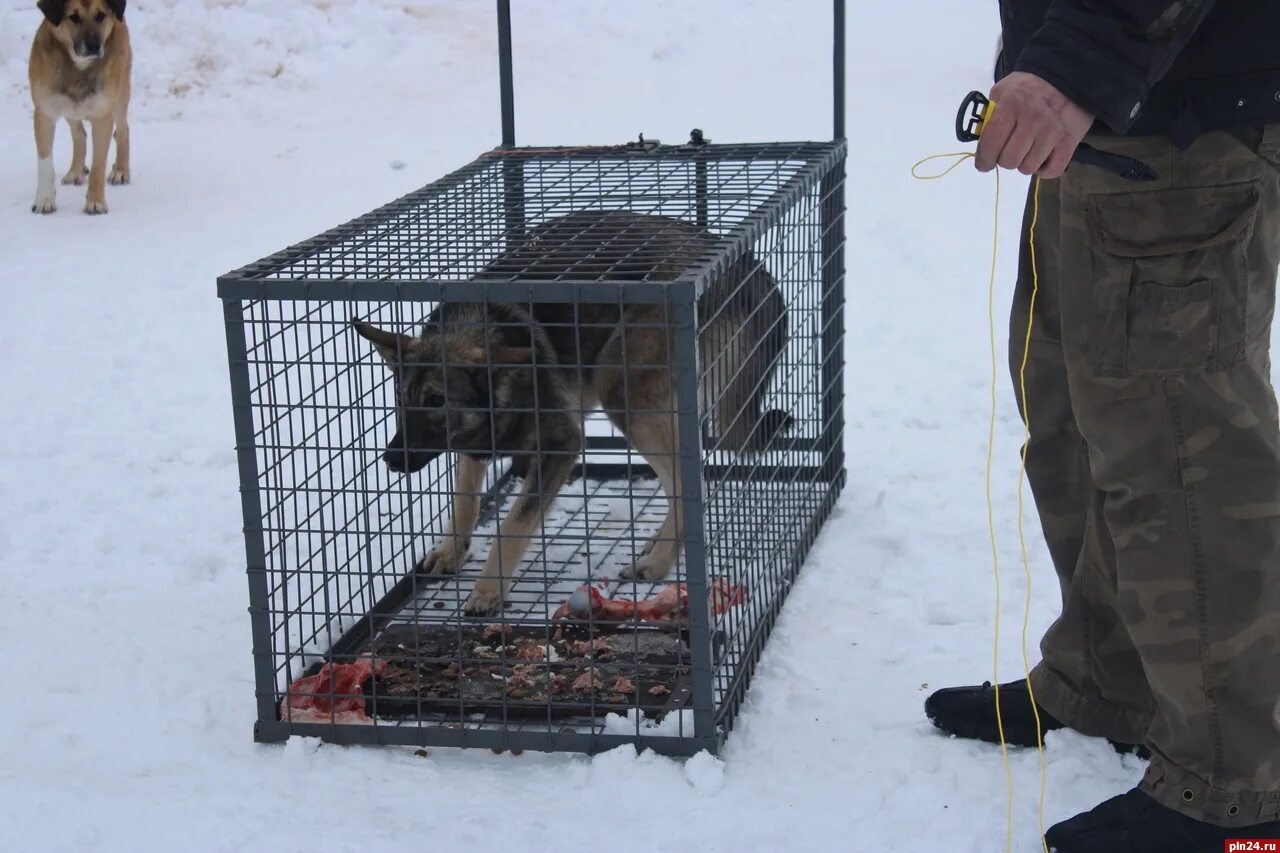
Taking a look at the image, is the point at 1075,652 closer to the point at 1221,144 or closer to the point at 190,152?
the point at 1221,144

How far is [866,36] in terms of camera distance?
12.8m

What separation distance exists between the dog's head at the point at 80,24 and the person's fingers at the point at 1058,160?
7.85m

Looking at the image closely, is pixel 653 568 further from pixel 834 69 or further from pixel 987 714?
pixel 834 69

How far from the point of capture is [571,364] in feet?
11.2

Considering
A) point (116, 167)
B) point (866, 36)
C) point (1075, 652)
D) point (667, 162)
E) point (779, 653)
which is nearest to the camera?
point (1075, 652)

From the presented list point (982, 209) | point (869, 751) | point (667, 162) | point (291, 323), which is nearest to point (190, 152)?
point (982, 209)

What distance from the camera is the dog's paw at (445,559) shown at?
13.7 feet

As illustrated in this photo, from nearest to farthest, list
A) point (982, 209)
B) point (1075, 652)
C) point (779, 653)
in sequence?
point (1075, 652) < point (779, 653) < point (982, 209)

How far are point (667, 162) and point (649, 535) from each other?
1.14 meters

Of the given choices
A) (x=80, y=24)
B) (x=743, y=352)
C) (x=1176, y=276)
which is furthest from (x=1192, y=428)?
(x=80, y=24)

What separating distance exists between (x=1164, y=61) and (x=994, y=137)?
0.26 meters

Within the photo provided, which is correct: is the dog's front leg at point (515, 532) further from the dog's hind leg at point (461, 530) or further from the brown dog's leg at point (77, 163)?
the brown dog's leg at point (77, 163)

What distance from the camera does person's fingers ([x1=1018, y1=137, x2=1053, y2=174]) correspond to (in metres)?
2.19

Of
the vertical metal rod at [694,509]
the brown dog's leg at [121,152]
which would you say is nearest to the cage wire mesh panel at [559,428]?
the vertical metal rod at [694,509]
